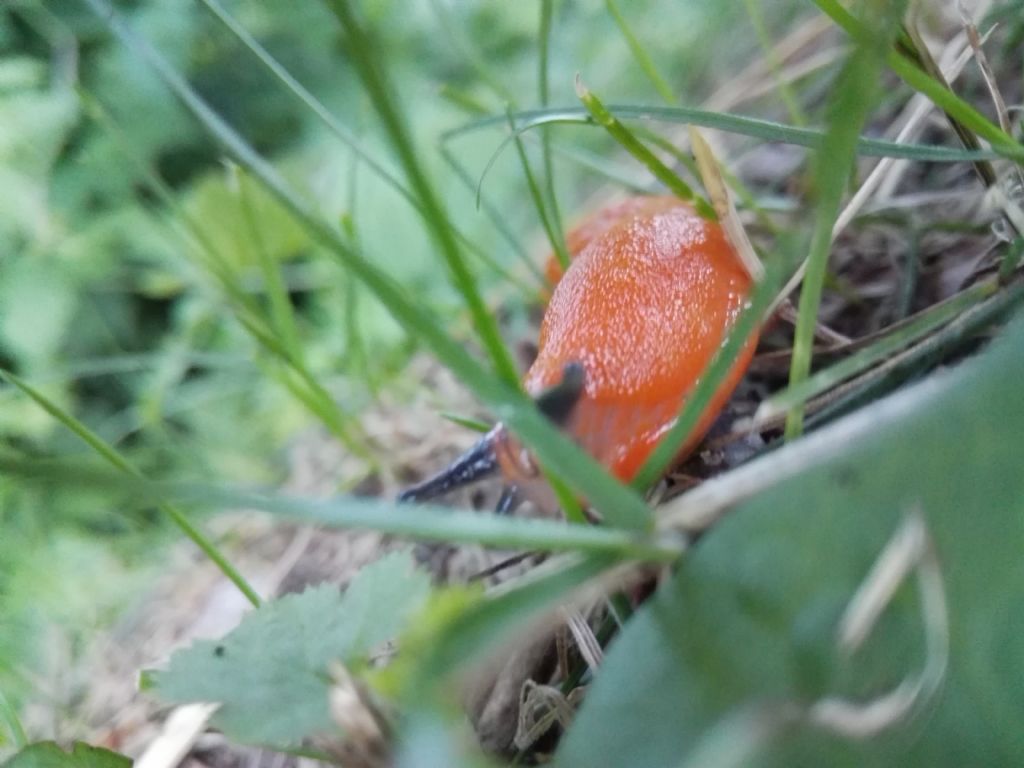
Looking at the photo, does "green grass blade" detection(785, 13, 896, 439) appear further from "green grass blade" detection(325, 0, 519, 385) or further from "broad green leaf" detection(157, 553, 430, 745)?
"broad green leaf" detection(157, 553, 430, 745)

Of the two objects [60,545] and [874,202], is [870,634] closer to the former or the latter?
[874,202]

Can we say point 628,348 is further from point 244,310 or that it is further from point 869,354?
point 244,310

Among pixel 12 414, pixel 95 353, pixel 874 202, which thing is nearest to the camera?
pixel 874 202

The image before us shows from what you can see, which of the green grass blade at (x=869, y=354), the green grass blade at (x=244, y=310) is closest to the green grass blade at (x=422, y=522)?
the green grass blade at (x=869, y=354)

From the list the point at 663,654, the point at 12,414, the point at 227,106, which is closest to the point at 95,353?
the point at 12,414

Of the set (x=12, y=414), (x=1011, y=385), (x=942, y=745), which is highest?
(x=12, y=414)

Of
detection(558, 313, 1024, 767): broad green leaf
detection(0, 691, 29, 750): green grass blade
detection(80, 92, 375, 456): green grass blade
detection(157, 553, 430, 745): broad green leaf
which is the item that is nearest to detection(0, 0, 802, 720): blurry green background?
detection(80, 92, 375, 456): green grass blade
